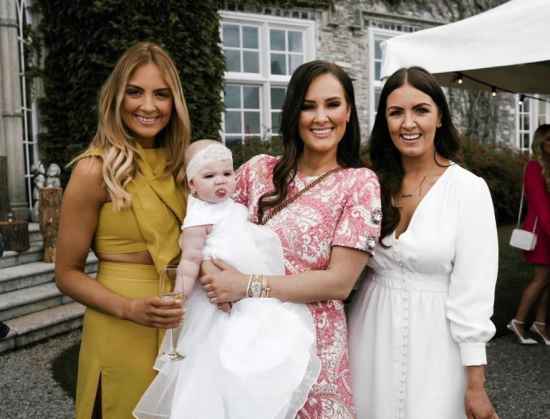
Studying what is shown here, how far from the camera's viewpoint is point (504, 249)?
9.29m

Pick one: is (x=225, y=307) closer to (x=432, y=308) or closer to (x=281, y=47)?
(x=432, y=308)

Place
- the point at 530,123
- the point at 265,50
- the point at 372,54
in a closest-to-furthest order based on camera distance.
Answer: the point at 265,50 → the point at 372,54 → the point at 530,123

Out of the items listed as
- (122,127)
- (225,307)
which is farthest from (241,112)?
(225,307)

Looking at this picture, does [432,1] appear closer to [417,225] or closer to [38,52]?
[38,52]

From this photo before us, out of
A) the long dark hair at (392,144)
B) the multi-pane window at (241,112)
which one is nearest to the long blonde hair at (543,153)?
the long dark hair at (392,144)

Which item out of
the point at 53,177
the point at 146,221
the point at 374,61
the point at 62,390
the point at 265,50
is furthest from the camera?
the point at 374,61

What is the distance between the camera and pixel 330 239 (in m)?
1.92

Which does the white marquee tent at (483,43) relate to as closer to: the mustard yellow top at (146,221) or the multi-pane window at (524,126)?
the mustard yellow top at (146,221)

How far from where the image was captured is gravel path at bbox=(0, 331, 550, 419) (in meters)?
3.83

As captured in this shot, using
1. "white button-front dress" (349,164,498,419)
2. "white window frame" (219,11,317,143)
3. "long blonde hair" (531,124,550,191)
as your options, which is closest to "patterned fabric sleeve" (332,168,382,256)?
"white button-front dress" (349,164,498,419)

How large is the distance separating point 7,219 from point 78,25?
10.3ft

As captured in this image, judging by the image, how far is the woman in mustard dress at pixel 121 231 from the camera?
6.67ft

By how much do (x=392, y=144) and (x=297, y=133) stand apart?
1.46ft

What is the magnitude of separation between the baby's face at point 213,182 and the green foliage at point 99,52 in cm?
647
